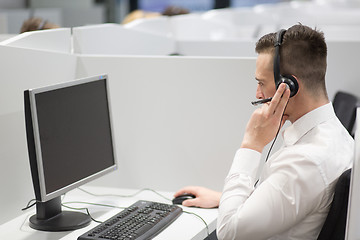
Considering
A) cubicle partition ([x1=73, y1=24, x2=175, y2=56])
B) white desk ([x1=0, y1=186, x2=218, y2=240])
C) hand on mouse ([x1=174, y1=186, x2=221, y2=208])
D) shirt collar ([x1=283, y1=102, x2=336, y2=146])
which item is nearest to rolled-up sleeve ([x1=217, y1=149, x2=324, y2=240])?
shirt collar ([x1=283, y1=102, x2=336, y2=146])

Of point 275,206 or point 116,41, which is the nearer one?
point 275,206

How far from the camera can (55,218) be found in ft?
5.59

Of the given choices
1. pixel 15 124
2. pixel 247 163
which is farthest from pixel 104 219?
pixel 247 163

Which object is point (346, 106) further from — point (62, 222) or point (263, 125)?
point (62, 222)

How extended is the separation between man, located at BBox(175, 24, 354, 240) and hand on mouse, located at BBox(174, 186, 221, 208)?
1.21ft

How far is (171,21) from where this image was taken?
375 cm

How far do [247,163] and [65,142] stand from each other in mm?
555

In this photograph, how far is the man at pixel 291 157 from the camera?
1.34m

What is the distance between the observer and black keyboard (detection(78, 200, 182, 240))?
5.08 ft

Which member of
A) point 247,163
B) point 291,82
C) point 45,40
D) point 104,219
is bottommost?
point 104,219

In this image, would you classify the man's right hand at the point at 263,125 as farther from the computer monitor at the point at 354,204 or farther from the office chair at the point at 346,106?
the office chair at the point at 346,106

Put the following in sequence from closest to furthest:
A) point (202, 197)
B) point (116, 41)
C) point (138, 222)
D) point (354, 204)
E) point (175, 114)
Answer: point (354, 204) < point (138, 222) < point (202, 197) < point (175, 114) < point (116, 41)

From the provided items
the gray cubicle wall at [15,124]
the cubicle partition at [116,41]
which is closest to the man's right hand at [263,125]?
the gray cubicle wall at [15,124]

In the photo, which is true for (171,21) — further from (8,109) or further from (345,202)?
(345,202)
